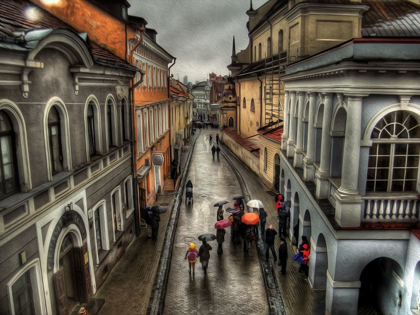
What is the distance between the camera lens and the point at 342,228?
9656 mm

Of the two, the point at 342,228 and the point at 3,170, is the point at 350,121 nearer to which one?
the point at 342,228

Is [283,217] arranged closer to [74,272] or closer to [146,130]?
[74,272]

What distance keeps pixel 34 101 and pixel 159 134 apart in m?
17.5

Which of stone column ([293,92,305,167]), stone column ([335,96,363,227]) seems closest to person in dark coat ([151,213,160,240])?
stone column ([293,92,305,167])

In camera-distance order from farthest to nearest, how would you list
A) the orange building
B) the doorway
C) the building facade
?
the orange building, the doorway, the building facade

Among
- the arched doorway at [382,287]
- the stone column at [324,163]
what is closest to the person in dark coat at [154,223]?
Answer: the stone column at [324,163]

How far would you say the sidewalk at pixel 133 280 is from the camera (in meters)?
11.3

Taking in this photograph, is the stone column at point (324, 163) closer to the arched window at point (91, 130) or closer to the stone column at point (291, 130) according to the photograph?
the stone column at point (291, 130)

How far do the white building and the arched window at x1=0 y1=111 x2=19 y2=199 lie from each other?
7.52 meters

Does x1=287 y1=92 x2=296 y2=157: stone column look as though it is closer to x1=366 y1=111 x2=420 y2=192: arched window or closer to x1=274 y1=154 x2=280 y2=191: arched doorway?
x1=274 y1=154 x2=280 y2=191: arched doorway

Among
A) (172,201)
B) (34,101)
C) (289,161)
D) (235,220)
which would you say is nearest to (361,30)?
(289,161)

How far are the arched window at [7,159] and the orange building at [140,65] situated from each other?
570cm

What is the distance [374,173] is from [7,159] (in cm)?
885

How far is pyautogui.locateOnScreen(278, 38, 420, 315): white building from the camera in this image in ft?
30.0
